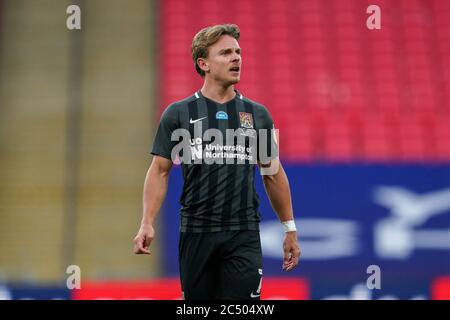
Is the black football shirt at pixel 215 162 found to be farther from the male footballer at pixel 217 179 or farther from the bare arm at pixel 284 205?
the bare arm at pixel 284 205

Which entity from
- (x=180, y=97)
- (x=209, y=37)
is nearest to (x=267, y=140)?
(x=209, y=37)

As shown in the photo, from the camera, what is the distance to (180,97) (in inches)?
324

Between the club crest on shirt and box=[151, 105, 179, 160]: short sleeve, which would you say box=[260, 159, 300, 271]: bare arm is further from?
box=[151, 105, 179, 160]: short sleeve

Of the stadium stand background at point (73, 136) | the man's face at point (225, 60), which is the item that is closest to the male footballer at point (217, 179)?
the man's face at point (225, 60)

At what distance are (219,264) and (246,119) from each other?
787mm

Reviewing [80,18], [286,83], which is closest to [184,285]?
[286,83]

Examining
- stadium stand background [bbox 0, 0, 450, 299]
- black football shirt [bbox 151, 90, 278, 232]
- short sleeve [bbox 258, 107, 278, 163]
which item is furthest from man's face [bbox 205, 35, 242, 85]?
stadium stand background [bbox 0, 0, 450, 299]

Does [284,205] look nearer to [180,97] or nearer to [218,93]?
[218,93]

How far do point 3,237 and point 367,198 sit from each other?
154 inches

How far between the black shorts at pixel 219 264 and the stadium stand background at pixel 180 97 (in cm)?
280

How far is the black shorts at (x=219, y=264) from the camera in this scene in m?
3.42

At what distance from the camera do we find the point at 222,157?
3506mm

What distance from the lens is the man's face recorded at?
3.62 metres
